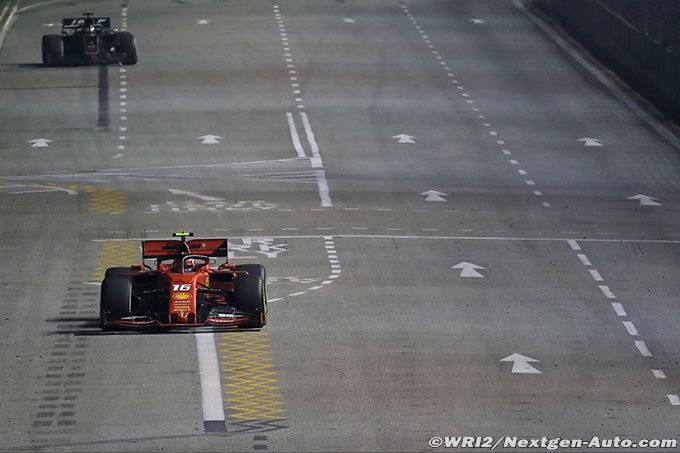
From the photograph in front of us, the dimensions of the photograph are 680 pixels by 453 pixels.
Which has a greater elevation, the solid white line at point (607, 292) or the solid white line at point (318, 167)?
the solid white line at point (607, 292)

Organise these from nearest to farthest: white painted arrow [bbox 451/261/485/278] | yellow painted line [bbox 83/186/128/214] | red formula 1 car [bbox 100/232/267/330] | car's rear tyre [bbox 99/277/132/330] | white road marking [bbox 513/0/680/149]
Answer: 1. car's rear tyre [bbox 99/277/132/330]
2. red formula 1 car [bbox 100/232/267/330]
3. white painted arrow [bbox 451/261/485/278]
4. yellow painted line [bbox 83/186/128/214]
5. white road marking [bbox 513/0/680/149]

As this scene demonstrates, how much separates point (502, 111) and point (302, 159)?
Answer: 10411 millimetres

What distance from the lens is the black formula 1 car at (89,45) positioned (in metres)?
69.2

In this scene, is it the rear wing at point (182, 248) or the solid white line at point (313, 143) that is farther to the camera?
the solid white line at point (313, 143)

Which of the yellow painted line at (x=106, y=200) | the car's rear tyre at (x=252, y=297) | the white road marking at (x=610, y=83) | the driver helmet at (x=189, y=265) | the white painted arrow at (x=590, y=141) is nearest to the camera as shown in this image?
the car's rear tyre at (x=252, y=297)

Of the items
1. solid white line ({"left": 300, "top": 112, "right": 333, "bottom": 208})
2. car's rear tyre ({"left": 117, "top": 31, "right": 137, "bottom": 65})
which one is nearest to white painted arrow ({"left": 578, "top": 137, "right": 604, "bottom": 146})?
solid white line ({"left": 300, "top": 112, "right": 333, "bottom": 208})

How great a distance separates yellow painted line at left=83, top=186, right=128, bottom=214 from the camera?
47625 mm

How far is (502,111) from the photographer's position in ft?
206

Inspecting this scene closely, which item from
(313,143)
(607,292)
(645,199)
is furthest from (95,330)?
(313,143)

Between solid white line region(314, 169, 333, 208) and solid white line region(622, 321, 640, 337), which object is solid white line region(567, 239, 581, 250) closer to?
solid white line region(314, 169, 333, 208)

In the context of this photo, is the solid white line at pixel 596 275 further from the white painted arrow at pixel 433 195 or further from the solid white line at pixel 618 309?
the white painted arrow at pixel 433 195

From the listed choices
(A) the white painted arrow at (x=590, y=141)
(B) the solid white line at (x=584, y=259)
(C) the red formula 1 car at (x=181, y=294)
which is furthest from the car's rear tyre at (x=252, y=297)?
(A) the white painted arrow at (x=590, y=141)

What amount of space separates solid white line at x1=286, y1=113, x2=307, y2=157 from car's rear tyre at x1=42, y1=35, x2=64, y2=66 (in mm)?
11734

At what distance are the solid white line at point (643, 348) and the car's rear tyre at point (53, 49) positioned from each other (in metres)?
38.4
